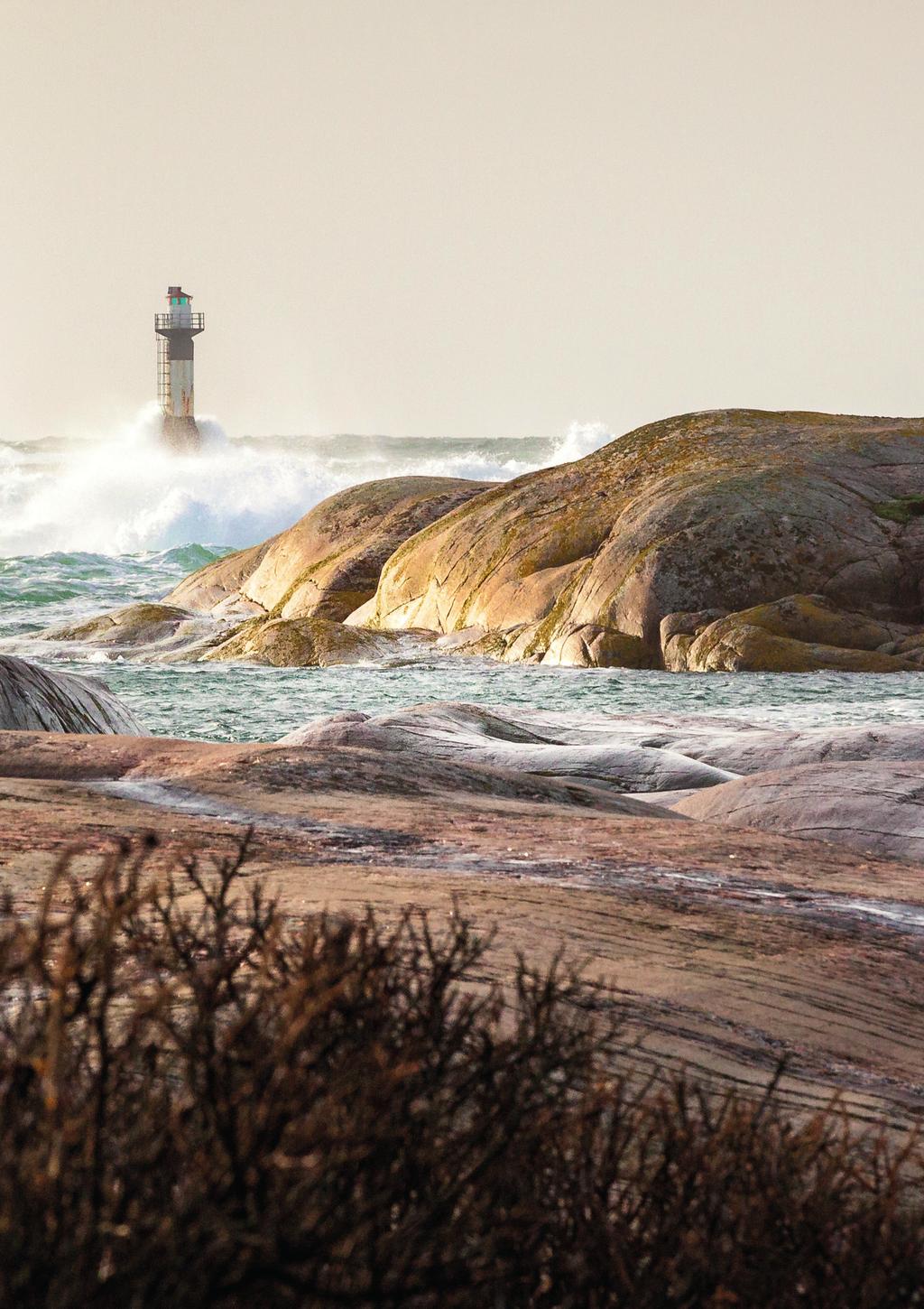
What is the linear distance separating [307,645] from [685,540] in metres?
7.52

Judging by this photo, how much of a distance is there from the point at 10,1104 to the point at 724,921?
10.8 ft

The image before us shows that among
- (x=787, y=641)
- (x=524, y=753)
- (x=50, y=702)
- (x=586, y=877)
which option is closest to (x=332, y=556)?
(x=787, y=641)

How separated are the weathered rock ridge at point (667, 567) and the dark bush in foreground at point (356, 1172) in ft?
65.8

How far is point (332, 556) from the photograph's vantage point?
115 ft

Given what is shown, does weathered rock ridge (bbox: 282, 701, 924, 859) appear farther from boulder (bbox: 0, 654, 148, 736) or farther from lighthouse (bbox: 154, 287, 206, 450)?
lighthouse (bbox: 154, 287, 206, 450)

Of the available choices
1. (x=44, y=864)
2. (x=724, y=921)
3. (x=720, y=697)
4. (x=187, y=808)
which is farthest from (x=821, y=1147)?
(x=720, y=697)

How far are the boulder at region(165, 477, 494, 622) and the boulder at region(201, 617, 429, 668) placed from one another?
5.76 m

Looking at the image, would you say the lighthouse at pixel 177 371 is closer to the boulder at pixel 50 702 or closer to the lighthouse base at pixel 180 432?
the lighthouse base at pixel 180 432

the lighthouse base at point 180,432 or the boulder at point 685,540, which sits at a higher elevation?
the lighthouse base at point 180,432

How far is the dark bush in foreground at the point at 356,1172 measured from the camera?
156cm

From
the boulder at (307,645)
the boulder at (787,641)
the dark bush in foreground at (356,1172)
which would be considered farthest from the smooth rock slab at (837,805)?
the boulder at (307,645)

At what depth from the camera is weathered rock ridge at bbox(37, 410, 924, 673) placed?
A: 2331 cm

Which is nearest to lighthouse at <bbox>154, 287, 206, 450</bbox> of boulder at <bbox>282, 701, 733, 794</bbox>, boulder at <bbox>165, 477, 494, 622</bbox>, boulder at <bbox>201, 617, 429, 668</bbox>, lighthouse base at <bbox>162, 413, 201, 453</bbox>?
lighthouse base at <bbox>162, 413, 201, 453</bbox>

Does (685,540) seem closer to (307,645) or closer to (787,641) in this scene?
(787,641)
